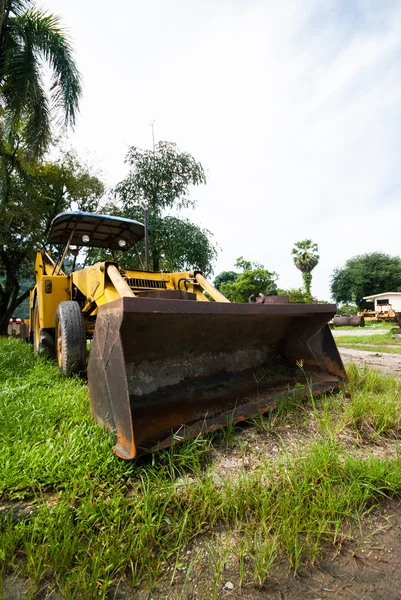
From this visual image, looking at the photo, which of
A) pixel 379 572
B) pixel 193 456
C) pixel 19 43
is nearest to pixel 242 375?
pixel 193 456

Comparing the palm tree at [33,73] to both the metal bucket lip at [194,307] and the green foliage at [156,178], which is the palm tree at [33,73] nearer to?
the green foliage at [156,178]

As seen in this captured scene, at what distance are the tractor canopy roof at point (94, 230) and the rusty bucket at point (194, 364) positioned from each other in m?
2.40

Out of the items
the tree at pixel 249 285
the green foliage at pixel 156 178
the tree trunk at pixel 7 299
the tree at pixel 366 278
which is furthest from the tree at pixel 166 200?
the tree at pixel 366 278

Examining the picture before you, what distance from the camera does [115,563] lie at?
1.28m

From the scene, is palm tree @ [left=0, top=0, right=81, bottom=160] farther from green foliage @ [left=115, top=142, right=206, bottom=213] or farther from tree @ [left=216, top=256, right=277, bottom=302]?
tree @ [left=216, top=256, right=277, bottom=302]

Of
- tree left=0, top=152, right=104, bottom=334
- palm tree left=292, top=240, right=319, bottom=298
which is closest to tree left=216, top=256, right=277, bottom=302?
palm tree left=292, top=240, right=319, bottom=298

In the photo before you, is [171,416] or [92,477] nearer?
[92,477]

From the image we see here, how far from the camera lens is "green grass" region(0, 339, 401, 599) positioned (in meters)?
1.28

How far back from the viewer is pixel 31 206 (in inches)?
524

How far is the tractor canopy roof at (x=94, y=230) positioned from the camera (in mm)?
4371

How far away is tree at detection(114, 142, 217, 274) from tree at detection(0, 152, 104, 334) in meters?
3.27

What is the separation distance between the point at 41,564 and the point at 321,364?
2.64 meters

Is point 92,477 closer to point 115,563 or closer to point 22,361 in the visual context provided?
point 115,563

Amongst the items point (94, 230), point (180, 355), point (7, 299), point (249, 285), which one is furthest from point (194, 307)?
point (249, 285)
